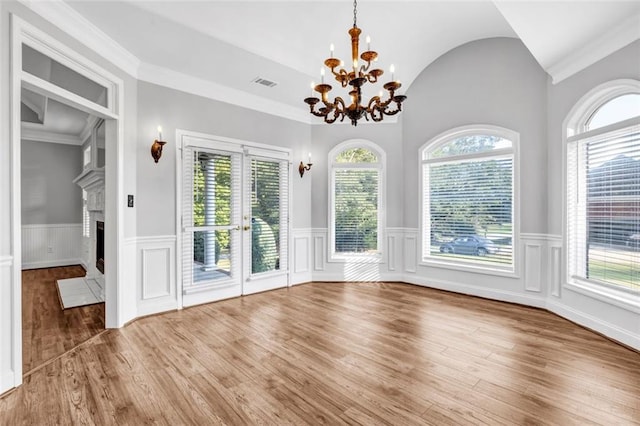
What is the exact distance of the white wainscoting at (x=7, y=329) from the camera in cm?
222

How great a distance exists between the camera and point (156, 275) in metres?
3.90

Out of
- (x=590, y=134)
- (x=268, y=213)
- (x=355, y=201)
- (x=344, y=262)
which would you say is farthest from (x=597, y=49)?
(x=268, y=213)

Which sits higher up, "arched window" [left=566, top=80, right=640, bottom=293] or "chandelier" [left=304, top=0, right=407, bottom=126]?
"chandelier" [left=304, top=0, right=407, bottom=126]

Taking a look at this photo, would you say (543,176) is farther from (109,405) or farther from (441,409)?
(109,405)

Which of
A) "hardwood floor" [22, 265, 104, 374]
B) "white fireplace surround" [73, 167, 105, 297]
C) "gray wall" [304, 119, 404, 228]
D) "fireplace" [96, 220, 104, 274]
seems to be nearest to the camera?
"hardwood floor" [22, 265, 104, 374]

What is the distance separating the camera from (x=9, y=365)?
89.0 inches

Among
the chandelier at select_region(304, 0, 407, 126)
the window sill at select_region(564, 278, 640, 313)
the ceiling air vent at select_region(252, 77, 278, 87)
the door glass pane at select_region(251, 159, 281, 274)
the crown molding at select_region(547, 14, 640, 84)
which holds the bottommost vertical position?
the window sill at select_region(564, 278, 640, 313)

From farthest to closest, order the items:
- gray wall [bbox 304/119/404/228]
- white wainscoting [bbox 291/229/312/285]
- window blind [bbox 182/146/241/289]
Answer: gray wall [bbox 304/119/404/228]
white wainscoting [bbox 291/229/312/285]
window blind [bbox 182/146/241/289]

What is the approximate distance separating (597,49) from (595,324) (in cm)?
284

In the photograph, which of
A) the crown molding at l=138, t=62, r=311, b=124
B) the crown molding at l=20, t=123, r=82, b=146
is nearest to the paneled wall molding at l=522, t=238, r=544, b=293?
the crown molding at l=138, t=62, r=311, b=124

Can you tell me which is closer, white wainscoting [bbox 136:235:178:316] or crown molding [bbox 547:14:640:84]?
crown molding [bbox 547:14:640:84]

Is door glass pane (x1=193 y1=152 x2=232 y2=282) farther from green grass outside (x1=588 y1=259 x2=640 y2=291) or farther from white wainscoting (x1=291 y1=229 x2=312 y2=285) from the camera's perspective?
green grass outside (x1=588 y1=259 x2=640 y2=291)

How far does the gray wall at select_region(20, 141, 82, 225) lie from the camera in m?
6.95

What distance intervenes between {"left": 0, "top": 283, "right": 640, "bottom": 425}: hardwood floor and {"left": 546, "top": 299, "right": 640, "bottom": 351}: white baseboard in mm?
92
